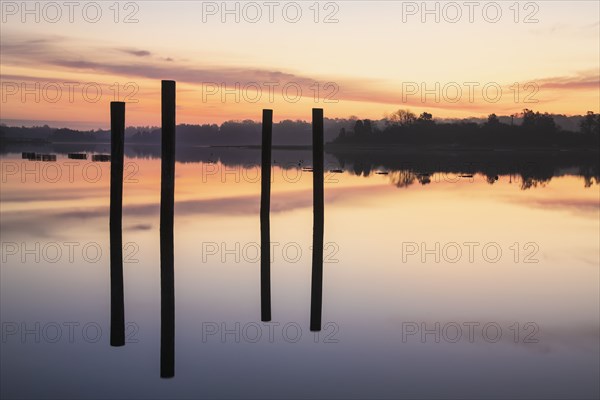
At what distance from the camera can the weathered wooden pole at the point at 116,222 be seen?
32.3 feet

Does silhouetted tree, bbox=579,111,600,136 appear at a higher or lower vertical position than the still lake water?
higher

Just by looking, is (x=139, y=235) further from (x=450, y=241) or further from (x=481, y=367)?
(x=481, y=367)

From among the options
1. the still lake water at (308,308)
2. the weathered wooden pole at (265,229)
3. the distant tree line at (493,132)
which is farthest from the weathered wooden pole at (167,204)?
the distant tree line at (493,132)

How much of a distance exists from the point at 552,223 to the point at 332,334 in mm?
16268

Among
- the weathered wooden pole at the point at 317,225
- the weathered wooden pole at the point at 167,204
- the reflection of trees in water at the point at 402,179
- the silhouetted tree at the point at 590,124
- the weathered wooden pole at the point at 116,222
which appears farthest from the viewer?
the silhouetted tree at the point at 590,124

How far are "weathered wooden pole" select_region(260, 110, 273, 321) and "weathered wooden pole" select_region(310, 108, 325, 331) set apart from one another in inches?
30.5

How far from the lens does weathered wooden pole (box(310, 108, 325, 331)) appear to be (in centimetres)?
1114

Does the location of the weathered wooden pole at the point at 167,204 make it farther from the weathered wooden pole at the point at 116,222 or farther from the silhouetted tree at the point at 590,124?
the silhouetted tree at the point at 590,124

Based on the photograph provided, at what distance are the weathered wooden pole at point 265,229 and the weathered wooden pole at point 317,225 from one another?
78 cm

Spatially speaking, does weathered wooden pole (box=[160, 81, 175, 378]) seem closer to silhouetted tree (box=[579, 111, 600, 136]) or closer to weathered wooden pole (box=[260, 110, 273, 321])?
weathered wooden pole (box=[260, 110, 273, 321])

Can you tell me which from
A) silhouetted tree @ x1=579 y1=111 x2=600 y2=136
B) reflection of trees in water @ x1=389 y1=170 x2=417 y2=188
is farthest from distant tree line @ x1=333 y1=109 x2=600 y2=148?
reflection of trees in water @ x1=389 y1=170 x2=417 y2=188

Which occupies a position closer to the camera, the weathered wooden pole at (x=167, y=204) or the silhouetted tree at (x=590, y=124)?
the weathered wooden pole at (x=167, y=204)

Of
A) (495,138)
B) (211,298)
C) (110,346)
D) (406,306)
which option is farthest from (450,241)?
(495,138)

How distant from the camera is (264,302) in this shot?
38.3 ft
